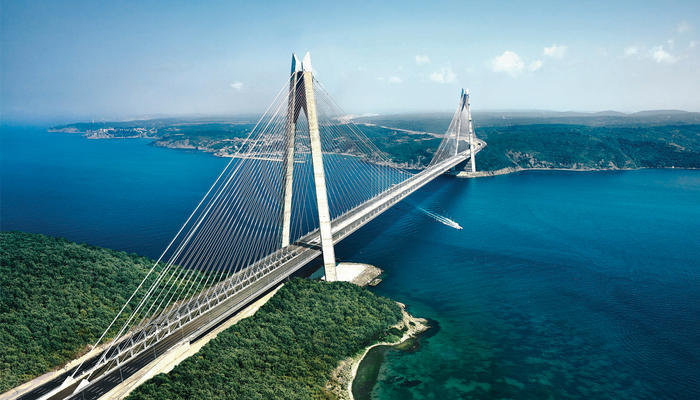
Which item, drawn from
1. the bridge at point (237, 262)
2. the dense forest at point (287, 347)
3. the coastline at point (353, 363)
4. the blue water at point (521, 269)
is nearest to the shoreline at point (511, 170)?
the blue water at point (521, 269)

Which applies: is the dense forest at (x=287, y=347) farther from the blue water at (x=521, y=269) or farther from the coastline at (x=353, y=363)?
the blue water at (x=521, y=269)

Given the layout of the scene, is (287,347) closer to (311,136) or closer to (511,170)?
(311,136)

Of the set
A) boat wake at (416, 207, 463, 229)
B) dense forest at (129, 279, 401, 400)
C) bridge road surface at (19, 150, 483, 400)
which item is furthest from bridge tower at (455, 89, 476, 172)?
dense forest at (129, 279, 401, 400)

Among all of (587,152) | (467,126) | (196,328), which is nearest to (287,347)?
(196,328)

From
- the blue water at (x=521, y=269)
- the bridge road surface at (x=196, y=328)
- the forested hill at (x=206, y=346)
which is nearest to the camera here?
the bridge road surface at (x=196, y=328)

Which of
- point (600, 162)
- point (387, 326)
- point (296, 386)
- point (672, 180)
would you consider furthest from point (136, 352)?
point (600, 162)

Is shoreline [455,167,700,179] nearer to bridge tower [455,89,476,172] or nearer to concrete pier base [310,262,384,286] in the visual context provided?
bridge tower [455,89,476,172]

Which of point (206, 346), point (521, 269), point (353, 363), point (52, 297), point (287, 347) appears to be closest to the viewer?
point (206, 346)
